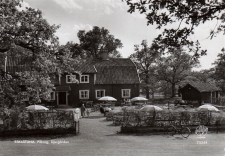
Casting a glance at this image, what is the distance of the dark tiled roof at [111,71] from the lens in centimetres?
4138

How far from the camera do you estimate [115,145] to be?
47.3ft

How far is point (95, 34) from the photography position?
4066 centimetres

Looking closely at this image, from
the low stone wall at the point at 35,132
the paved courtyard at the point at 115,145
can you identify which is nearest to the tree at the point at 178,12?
the paved courtyard at the point at 115,145

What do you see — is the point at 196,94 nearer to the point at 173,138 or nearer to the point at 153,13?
the point at 173,138

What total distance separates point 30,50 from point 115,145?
9.55 meters

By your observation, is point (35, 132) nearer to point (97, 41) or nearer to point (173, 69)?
point (97, 41)

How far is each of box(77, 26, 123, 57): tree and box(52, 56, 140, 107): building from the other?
3.29m

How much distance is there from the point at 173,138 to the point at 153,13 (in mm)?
10711

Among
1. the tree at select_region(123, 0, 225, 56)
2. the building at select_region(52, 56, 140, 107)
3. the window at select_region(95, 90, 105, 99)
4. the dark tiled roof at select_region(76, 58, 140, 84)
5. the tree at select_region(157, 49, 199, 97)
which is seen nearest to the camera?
the tree at select_region(123, 0, 225, 56)

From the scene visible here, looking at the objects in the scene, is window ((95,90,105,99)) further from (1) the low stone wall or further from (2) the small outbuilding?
(1) the low stone wall

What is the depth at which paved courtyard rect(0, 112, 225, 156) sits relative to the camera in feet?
41.5

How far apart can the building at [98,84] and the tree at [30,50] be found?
2155 cm

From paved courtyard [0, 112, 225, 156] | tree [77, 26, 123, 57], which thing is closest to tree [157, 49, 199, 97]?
tree [77, 26, 123, 57]

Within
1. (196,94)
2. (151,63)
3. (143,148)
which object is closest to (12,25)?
(143,148)
